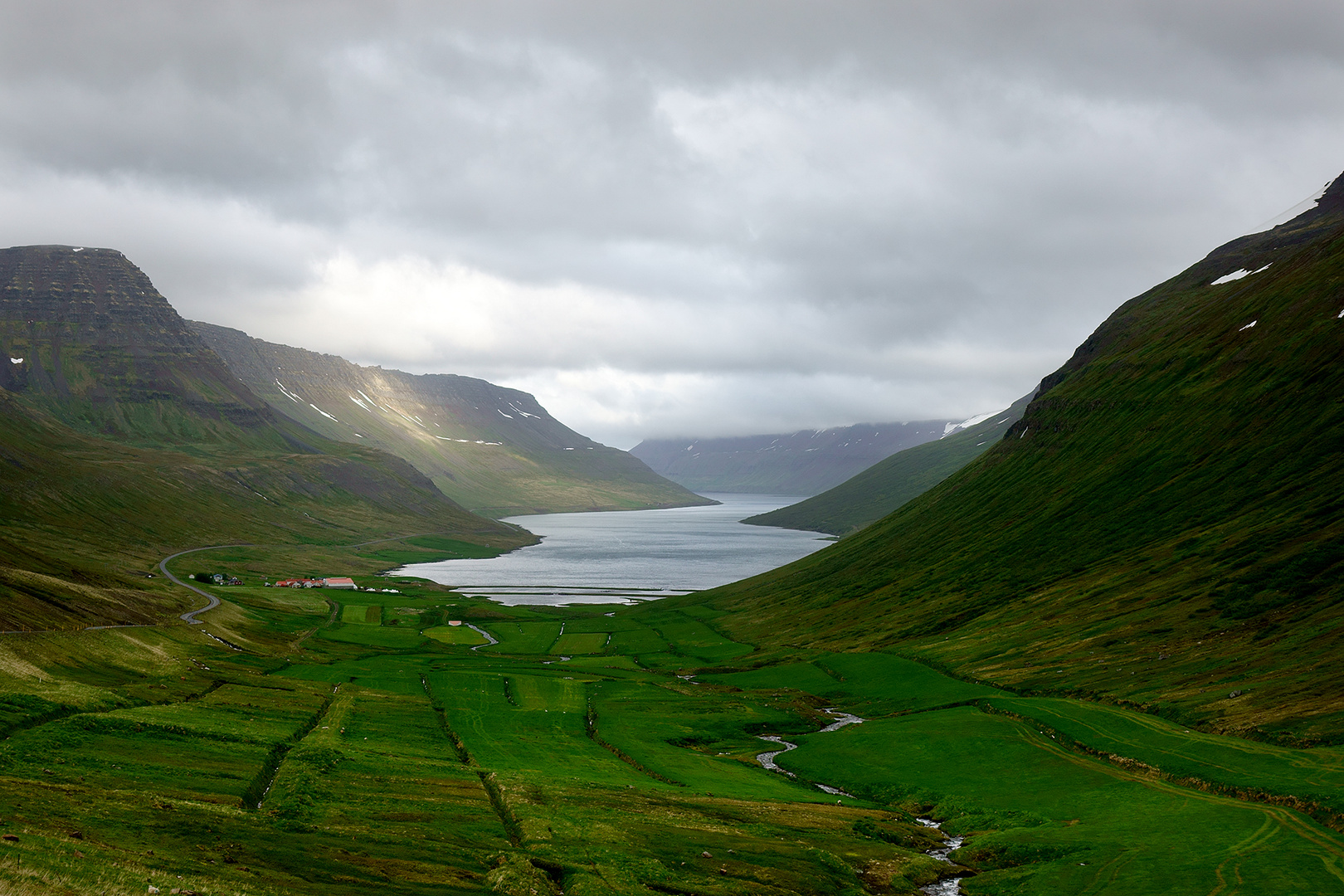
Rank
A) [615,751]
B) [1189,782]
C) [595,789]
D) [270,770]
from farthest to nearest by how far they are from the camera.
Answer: [615,751], [1189,782], [595,789], [270,770]

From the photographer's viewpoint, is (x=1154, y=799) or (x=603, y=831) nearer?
(x=603, y=831)

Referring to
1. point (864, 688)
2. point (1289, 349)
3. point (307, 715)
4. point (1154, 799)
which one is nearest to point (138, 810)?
point (307, 715)

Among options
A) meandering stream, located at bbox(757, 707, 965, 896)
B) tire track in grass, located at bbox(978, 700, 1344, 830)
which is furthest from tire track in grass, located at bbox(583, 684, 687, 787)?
tire track in grass, located at bbox(978, 700, 1344, 830)

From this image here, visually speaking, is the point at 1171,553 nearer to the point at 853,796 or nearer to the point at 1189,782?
the point at 1189,782

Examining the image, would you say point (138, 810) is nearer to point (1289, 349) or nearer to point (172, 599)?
point (172, 599)

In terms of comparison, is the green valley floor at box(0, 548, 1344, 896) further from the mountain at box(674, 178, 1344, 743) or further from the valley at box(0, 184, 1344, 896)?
the mountain at box(674, 178, 1344, 743)

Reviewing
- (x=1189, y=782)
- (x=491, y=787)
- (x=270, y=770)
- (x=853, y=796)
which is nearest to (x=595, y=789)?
(x=491, y=787)
